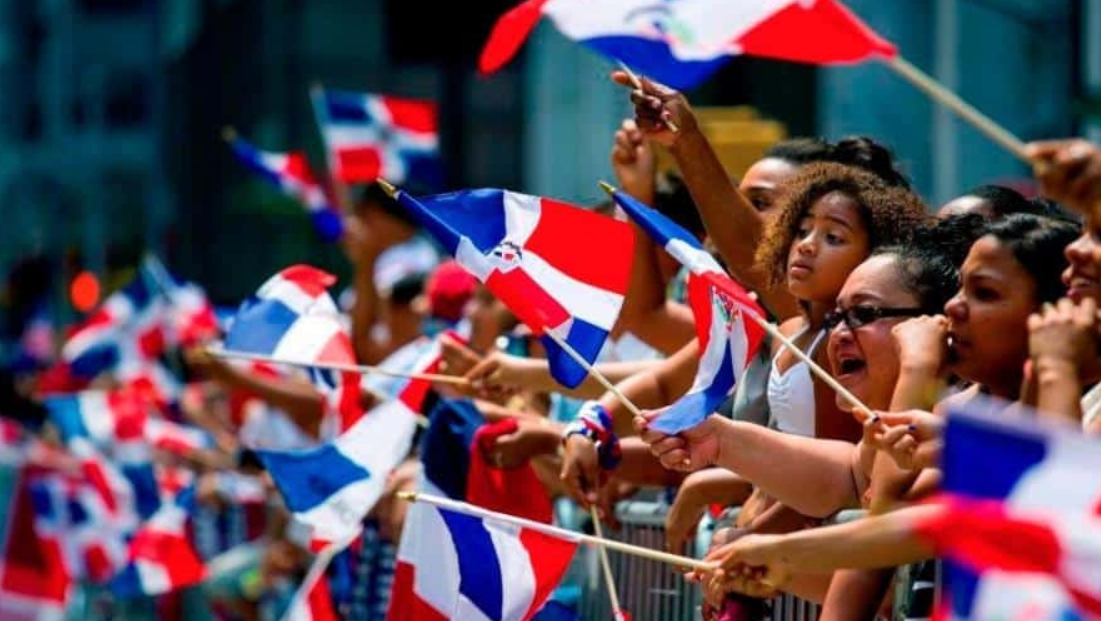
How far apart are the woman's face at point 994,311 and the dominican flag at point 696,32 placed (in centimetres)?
47

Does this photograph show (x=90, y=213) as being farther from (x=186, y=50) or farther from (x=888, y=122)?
(x=888, y=122)

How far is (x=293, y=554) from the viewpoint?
14.8m

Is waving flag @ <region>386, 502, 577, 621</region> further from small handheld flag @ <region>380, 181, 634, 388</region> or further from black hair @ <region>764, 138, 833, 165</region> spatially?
black hair @ <region>764, 138, 833, 165</region>

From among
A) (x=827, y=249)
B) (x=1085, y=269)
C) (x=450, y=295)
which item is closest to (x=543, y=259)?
(x=827, y=249)

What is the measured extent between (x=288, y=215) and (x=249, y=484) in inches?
681

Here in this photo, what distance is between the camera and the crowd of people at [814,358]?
578 centimetres

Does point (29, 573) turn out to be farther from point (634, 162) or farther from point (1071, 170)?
point (1071, 170)

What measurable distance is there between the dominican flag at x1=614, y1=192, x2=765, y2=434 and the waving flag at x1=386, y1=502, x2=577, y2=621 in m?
0.91

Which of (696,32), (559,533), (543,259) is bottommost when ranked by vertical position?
(559,533)

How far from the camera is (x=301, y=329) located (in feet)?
34.0

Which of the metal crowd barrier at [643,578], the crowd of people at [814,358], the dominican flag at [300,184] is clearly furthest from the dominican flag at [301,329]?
the dominican flag at [300,184]

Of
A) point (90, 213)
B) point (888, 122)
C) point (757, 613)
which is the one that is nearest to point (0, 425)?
point (888, 122)

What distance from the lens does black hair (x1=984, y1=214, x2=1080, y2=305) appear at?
6191 millimetres

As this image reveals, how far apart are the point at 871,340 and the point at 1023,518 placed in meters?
2.40
